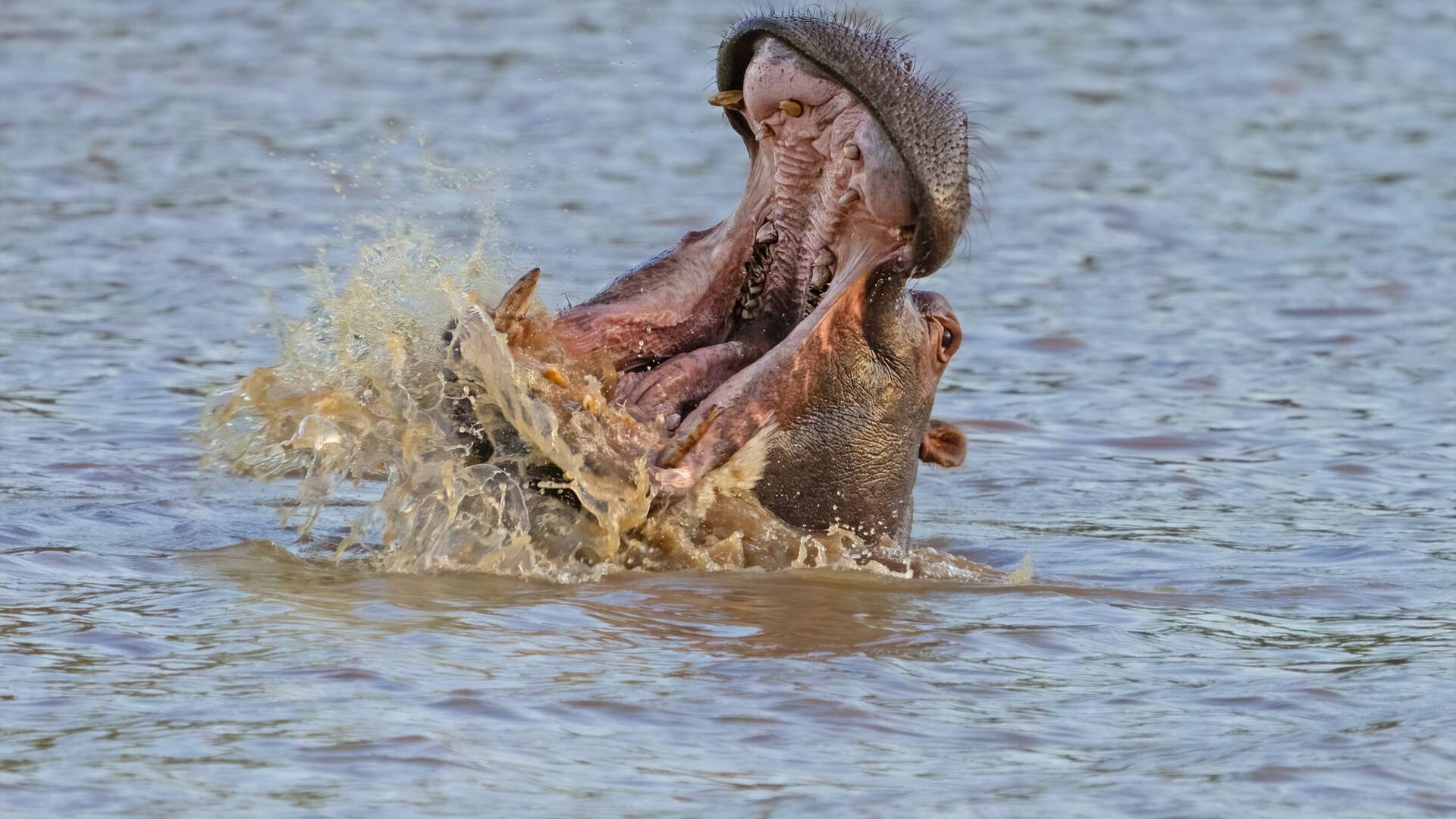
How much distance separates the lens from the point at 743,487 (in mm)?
5004

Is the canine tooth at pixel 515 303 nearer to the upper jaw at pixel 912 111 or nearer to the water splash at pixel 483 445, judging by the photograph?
the water splash at pixel 483 445

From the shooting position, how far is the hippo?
4613 millimetres

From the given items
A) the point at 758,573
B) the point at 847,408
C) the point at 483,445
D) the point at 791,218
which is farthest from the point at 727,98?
the point at 758,573

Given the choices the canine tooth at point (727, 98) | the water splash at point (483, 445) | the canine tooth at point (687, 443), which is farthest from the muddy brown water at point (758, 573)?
the canine tooth at point (727, 98)

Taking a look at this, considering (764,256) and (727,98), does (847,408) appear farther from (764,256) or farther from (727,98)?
(727,98)

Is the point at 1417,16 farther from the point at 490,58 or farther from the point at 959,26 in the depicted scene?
the point at 490,58

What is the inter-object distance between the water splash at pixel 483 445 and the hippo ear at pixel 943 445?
0.27 m

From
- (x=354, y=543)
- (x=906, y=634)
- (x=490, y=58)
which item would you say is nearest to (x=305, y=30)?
(x=490, y=58)

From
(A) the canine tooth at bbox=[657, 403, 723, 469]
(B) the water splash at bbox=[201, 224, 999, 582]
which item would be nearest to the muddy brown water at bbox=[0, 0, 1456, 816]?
(B) the water splash at bbox=[201, 224, 999, 582]

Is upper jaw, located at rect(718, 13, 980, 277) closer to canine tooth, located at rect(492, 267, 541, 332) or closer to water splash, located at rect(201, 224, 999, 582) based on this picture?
water splash, located at rect(201, 224, 999, 582)

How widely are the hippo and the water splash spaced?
79 millimetres

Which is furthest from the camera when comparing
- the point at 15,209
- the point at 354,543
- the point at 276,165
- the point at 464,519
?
the point at 276,165

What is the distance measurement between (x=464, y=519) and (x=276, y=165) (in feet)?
24.8

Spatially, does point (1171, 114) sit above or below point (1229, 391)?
above
